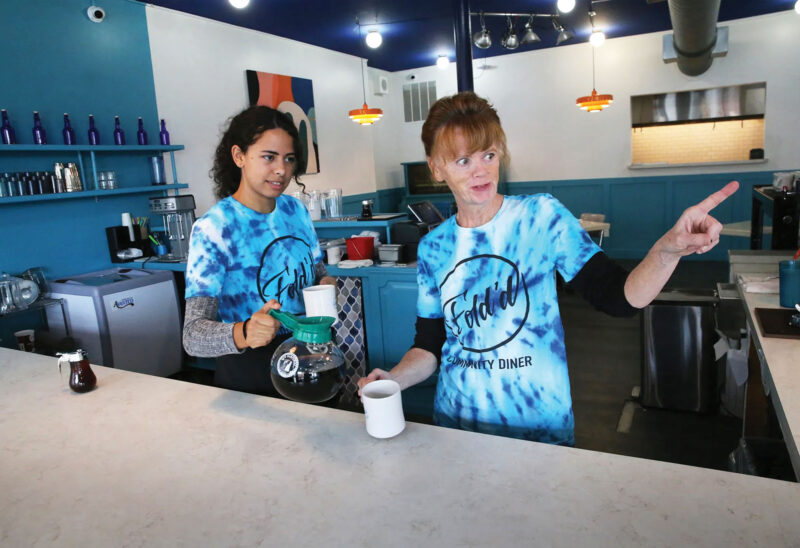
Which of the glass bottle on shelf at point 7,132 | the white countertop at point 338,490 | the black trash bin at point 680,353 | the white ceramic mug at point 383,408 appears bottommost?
the black trash bin at point 680,353

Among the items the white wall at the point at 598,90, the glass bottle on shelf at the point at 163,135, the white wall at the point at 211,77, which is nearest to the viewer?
the glass bottle on shelf at the point at 163,135

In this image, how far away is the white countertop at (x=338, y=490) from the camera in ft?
3.11

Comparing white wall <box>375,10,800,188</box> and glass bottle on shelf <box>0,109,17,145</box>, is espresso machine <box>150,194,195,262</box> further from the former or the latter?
white wall <box>375,10,800,188</box>

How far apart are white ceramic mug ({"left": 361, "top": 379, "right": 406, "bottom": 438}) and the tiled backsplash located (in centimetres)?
859

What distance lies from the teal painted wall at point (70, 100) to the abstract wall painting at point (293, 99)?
1474 mm

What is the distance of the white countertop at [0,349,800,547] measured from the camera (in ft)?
3.11

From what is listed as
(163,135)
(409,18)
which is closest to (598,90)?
(409,18)

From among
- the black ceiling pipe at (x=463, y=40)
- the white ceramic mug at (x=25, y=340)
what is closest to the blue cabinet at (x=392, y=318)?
the white ceramic mug at (x=25, y=340)

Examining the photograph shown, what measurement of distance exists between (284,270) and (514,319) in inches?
33.8

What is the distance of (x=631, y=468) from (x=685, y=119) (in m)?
8.79

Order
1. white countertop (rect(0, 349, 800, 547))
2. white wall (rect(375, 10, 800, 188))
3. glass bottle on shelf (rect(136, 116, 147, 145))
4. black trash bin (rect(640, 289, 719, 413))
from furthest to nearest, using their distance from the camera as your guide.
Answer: white wall (rect(375, 10, 800, 188)), glass bottle on shelf (rect(136, 116, 147, 145)), black trash bin (rect(640, 289, 719, 413)), white countertop (rect(0, 349, 800, 547))

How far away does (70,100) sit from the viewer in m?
4.39

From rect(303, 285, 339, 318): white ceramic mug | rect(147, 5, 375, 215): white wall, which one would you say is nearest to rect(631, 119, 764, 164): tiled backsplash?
rect(147, 5, 375, 215): white wall

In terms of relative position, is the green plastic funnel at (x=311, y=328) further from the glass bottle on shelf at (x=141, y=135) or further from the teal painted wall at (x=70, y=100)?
the glass bottle on shelf at (x=141, y=135)
